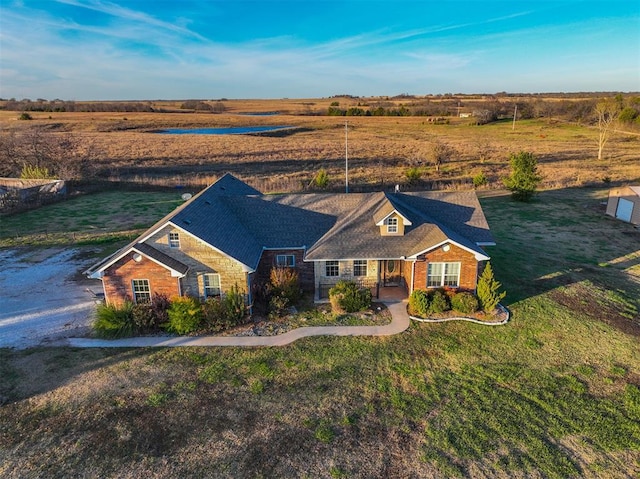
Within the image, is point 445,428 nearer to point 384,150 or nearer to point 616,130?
point 384,150

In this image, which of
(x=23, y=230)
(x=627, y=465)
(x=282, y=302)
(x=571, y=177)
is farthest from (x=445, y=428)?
(x=571, y=177)

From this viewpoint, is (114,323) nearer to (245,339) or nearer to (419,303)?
(245,339)

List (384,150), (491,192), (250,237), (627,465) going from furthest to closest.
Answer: (384,150)
(491,192)
(250,237)
(627,465)

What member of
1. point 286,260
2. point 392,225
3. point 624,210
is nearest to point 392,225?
point 392,225

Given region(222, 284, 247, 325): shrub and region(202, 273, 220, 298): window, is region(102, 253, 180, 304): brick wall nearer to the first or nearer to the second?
region(202, 273, 220, 298): window

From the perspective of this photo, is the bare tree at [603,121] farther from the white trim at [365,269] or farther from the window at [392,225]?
the white trim at [365,269]

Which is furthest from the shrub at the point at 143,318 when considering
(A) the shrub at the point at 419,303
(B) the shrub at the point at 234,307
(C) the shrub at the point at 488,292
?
(C) the shrub at the point at 488,292
